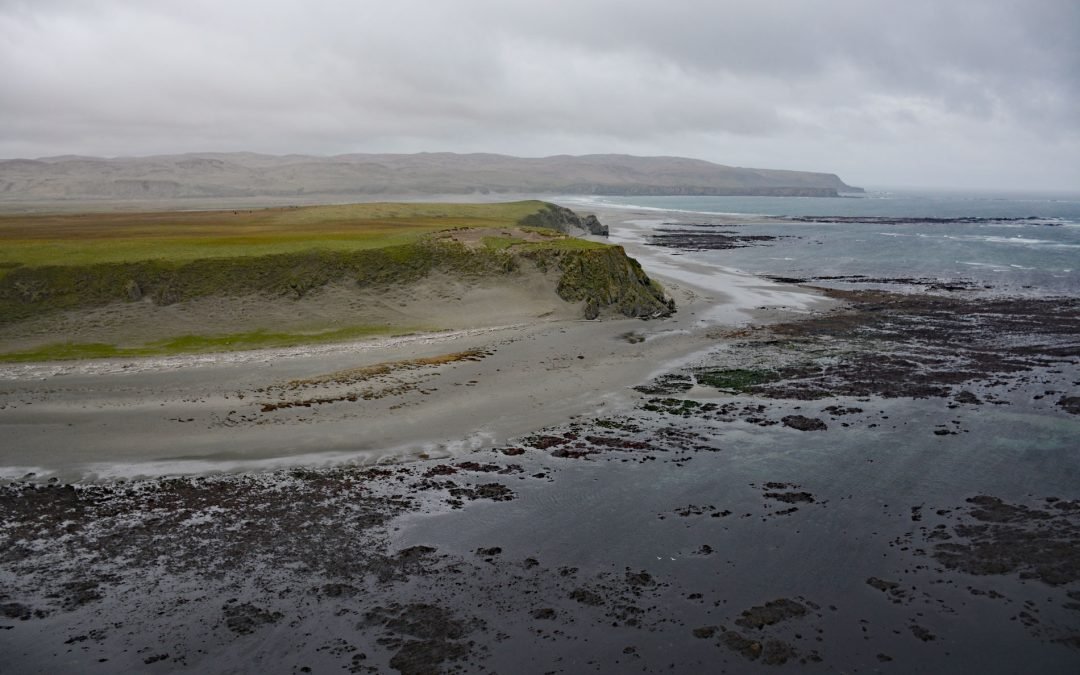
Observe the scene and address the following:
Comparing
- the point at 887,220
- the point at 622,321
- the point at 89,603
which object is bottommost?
the point at 89,603

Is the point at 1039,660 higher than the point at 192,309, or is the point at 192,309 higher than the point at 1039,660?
the point at 192,309

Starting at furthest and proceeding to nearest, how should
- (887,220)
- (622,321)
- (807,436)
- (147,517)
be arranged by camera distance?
(887,220) → (622,321) → (807,436) → (147,517)

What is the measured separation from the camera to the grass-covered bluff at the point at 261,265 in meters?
32.7

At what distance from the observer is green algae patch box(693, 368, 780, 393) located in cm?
2684

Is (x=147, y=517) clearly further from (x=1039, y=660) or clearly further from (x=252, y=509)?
(x=1039, y=660)

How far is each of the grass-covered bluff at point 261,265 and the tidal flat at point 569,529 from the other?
7862 millimetres

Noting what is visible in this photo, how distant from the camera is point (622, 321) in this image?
38.3 meters

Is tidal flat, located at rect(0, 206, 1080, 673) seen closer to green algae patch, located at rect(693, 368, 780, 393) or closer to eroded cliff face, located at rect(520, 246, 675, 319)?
green algae patch, located at rect(693, 368, 780, 393)

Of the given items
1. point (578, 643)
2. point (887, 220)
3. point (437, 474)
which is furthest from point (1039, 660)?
point (887, 220)

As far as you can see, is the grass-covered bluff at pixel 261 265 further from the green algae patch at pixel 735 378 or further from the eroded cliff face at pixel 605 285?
the green algae patch at pixel 735 378

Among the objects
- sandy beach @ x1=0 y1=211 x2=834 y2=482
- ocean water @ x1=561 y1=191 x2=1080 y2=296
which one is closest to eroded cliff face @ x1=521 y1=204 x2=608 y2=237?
ocean water @ x1=561 y1=191 x2=1080 y2=296

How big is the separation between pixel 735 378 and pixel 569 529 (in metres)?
14.2

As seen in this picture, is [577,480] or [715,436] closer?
[577,480]

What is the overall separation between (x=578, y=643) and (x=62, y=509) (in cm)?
1263
